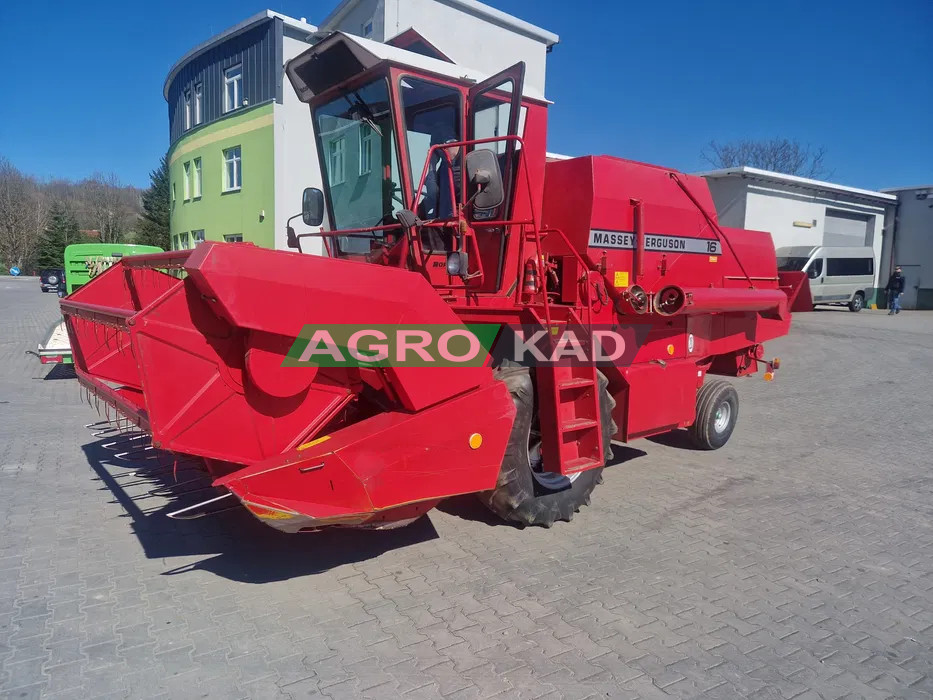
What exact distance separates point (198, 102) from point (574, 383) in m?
21.8

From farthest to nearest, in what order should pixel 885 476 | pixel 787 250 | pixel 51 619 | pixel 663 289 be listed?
pixel 787 250 → pixel 885 476 → pixel 663 289 → pixel 51 619

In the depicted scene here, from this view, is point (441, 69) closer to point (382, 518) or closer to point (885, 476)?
point (382, 518)

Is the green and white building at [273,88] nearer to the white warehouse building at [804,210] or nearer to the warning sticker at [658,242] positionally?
the white warehouse building at [804,210]

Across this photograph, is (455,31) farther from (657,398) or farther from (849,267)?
(849,267)

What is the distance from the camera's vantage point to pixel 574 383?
4.15 m

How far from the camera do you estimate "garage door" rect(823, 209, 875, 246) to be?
24078 millimetres

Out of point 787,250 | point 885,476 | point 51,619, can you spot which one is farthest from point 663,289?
point 787,250

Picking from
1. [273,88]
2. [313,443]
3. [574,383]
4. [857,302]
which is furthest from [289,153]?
[857,302]

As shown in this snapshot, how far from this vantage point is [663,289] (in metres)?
4.94

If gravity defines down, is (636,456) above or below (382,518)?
below

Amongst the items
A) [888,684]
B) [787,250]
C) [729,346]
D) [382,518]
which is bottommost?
[888,684]

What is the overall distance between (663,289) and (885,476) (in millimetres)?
3035

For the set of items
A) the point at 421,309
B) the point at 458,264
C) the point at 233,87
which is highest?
the point at 233,87

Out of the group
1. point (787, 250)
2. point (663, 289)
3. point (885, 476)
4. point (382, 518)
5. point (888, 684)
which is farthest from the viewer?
point (787, 250)
